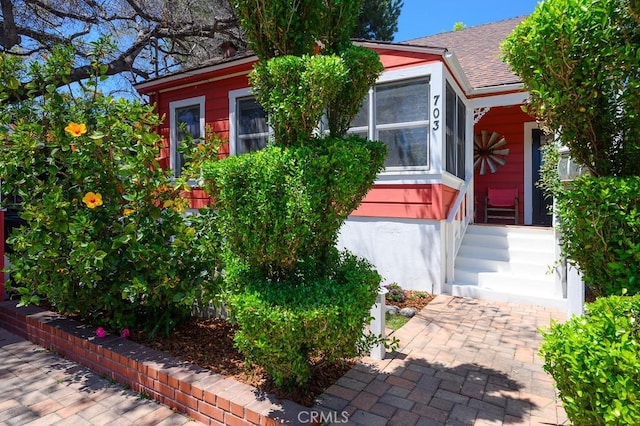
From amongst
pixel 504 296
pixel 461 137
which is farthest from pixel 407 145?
pixel 504 296

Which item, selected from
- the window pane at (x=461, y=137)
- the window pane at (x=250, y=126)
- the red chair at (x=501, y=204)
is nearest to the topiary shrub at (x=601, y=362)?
the window pane at (x=461, y=137)

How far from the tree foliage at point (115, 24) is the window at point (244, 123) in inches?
164

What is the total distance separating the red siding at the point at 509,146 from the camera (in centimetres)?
891

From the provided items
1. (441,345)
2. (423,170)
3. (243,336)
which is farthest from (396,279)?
(243,336)

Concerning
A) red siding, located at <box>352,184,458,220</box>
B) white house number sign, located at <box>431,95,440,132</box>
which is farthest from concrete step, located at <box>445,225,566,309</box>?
white house number sign, located at <box>431,95,440,132</box>

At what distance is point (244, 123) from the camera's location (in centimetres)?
783

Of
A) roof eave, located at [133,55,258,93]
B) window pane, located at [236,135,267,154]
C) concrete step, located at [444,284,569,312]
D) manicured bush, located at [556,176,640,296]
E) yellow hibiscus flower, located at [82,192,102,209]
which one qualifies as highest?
roof eave, located at [133,55,258,93]

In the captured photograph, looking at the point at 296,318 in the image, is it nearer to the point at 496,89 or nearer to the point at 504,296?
the point at 504,296

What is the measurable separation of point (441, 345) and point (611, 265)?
2138 mm

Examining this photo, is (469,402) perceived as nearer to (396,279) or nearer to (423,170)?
(396,279)

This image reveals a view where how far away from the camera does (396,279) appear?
19.7 feet

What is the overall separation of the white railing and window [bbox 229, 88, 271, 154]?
3.95 m

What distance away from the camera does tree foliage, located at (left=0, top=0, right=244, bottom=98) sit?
9.82m

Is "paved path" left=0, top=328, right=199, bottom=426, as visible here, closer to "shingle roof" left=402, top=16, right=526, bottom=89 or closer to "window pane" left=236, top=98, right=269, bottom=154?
"window pane" left=236, top=98, right=269, bottom=154
